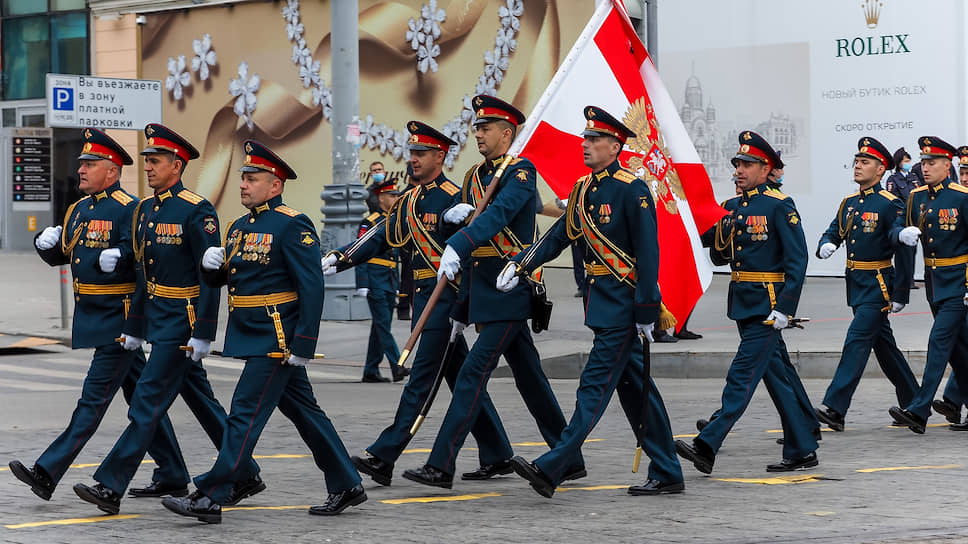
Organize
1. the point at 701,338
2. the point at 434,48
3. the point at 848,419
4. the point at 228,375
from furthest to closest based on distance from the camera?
the point at 434,48
the point at 701,338
the point at 228,375
the point at 848,419

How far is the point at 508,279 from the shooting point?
785cm

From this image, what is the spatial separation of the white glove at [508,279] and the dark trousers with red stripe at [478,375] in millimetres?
443

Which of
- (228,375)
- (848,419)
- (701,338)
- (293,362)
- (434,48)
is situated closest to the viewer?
(293,362)

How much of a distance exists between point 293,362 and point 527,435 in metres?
3.57

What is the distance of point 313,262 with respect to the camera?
24.0 ft

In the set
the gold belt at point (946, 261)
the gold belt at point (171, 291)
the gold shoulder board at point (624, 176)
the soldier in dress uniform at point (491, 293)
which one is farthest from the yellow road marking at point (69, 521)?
the gold belt at point (946, 261)

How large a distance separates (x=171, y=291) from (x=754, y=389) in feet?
11.4

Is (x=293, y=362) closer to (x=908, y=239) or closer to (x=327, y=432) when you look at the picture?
(x=327, y=432)

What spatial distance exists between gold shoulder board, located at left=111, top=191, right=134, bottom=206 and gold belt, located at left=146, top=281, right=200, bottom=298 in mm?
556

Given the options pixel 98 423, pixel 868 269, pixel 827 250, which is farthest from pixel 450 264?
pixel 868 269

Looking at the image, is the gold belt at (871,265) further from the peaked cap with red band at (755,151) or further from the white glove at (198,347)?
the white glove at (198,347)

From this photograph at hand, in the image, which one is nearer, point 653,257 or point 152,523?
point 152,523

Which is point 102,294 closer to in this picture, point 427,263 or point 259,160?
point 259,160

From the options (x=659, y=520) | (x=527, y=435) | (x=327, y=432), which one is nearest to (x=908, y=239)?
(x=527, y=435)
